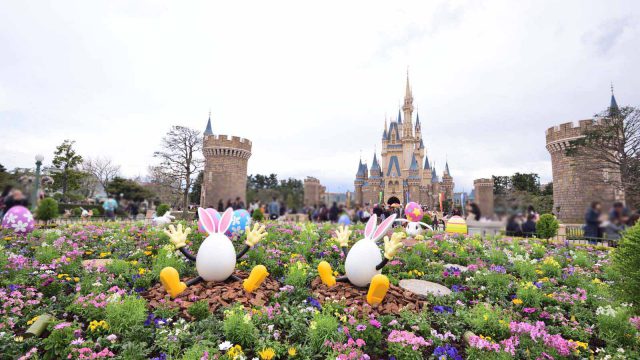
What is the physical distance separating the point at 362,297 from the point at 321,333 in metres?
1.47

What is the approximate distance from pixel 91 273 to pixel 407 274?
6.44m

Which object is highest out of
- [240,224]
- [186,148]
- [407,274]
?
[186,148]

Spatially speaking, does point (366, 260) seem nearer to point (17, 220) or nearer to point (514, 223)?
point (514, 223)

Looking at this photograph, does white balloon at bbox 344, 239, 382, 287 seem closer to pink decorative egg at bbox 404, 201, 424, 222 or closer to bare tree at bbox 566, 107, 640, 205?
bare tree at bbox 566, 107, 640, 205

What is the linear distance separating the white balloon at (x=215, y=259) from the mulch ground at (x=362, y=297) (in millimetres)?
1644

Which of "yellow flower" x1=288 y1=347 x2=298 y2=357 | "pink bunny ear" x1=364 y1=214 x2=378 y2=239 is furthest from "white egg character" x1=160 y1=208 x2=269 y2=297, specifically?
"pink bunny ear" x1=364 y1=214 x2=378 y2=239

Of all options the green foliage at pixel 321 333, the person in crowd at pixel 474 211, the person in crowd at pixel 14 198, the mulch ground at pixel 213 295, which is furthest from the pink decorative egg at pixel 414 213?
the person in crowd at pixel 14 198

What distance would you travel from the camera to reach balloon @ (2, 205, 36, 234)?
28.9 feet

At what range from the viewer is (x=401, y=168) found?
69.9 meters

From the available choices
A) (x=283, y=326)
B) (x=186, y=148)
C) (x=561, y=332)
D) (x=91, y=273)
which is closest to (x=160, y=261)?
(x=91, y=273)

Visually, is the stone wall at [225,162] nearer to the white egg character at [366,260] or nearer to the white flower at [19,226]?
the white flower at [19,226]

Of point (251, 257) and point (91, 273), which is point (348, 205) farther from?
point (91, 273)

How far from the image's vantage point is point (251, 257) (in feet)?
25.7

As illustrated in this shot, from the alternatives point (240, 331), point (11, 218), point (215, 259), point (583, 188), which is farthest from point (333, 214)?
point (583, 188)
